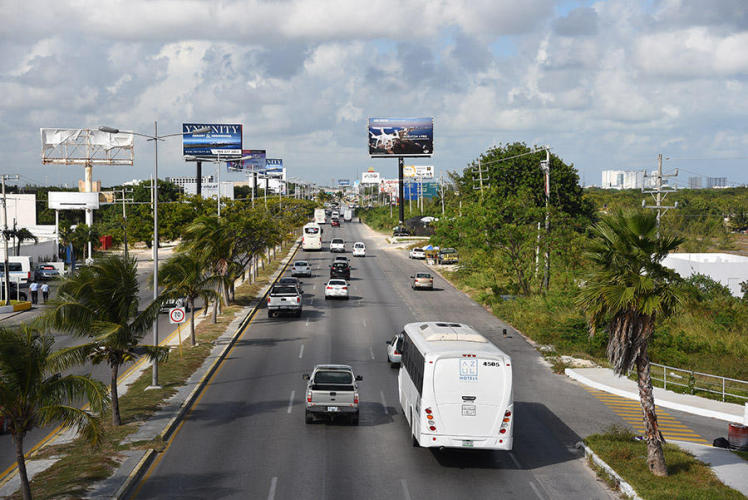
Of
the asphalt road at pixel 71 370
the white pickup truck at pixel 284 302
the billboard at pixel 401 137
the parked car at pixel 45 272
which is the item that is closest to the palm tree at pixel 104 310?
the asphalt road at pixel 71 370

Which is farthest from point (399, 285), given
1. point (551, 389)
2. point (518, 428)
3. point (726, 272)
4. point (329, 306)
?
point (518, 428)

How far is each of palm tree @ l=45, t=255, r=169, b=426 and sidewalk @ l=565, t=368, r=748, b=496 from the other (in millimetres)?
15619

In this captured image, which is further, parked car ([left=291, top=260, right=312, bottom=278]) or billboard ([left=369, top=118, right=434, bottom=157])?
billboard ([left=369, top=118, right=434, bottom=157])

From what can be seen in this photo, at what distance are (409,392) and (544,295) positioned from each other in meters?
30.1

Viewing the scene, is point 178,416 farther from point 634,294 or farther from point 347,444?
point 634,294

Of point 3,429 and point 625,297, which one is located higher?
point 625,297

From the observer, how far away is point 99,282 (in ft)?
70.0

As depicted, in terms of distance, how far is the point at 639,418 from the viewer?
24969 mm

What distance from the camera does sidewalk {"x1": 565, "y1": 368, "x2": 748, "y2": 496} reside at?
18.5m

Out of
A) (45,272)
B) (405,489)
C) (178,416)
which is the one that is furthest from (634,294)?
(45,272)

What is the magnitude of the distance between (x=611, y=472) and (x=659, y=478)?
1.11 meters

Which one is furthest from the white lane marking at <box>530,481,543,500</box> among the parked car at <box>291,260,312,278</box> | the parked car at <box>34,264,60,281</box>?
the parked car at <box>34,264,60,281</box>

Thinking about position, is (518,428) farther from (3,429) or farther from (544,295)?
(544,295)

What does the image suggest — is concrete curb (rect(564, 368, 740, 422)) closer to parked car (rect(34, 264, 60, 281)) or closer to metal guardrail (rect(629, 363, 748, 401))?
metal guardrail (rect(629, 363, 748, 401))
